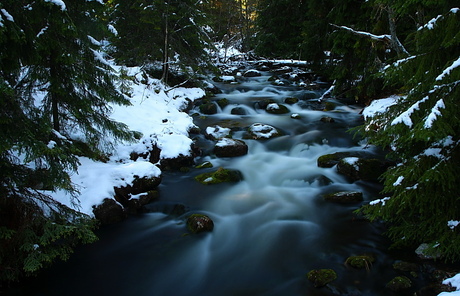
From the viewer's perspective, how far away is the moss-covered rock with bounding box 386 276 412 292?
4484 millimetres

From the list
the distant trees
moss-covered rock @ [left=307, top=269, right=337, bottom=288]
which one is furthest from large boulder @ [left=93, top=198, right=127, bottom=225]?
the distant trees

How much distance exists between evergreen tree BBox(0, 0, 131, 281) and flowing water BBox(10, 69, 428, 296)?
917 mm

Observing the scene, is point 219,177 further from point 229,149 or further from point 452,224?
point 452,224

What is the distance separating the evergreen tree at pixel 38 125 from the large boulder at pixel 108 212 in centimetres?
87

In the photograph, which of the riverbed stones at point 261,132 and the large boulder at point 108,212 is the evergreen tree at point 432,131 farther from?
the riverbed stones at point 261,132

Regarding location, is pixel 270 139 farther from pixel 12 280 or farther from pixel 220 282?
pixel 12 280

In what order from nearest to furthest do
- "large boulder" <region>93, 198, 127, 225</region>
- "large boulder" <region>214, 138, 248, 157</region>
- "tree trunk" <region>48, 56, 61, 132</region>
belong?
"tree trunk" <region>48, 56, 61, 132</region>, "large boulder" <region>93, 198, 127, 225</region>, "large boulder" <region>214, 138, 248, 157</region>

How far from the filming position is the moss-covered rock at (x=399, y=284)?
448 centimetres

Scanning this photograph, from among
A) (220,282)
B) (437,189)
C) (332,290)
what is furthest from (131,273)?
(437,189)

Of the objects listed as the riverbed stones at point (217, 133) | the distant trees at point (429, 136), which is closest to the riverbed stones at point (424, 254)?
the distant trees at point (429, 136)

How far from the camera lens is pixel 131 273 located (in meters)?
5.26

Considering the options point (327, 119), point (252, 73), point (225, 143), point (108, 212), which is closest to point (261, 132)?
point (225, 143)

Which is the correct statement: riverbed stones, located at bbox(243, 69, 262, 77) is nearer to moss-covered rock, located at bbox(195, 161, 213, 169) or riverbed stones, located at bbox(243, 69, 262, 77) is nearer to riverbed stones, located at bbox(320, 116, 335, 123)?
riverbed stones, located at bbox(320, 116, 335, 123)

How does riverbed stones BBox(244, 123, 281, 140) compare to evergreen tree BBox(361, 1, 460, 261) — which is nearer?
evergreen tree BBox(361, 1, 460, 261)
